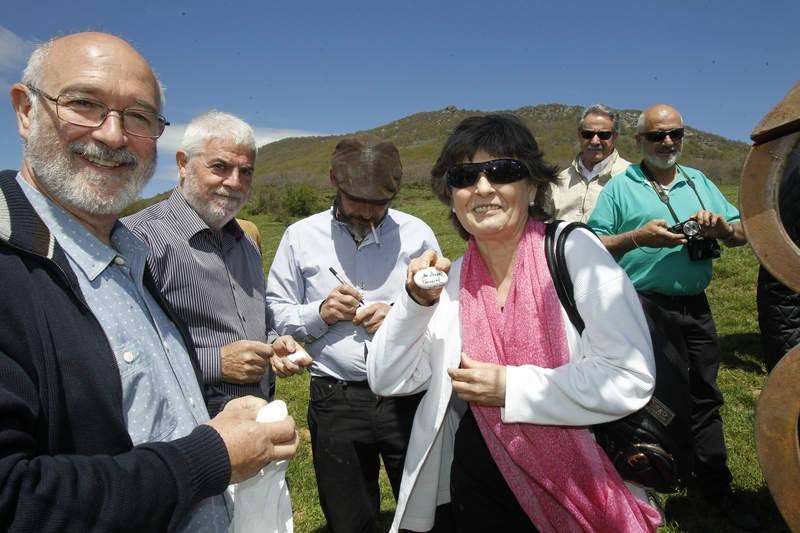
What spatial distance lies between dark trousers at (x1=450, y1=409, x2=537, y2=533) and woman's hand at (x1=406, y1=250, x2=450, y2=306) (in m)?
0.58

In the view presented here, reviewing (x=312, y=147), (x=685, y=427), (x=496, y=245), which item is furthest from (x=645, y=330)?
(x=312, y=147)

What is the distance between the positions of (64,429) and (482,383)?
131 centimetres

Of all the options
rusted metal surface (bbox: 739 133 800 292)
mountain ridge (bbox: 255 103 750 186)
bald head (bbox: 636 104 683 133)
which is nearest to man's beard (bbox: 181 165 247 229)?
rusted metal surface (bbox: 739 133 800 292)

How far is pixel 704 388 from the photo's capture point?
3762mm

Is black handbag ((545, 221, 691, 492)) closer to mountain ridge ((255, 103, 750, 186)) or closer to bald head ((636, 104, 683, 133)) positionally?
bald head ((636, 104, 683, 133))

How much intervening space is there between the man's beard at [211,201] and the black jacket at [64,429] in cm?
131

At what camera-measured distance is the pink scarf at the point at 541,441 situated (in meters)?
1.92

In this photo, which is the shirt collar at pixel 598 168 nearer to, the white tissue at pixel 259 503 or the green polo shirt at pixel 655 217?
the green polo shirt at pixel 655 217

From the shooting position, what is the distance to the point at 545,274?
204cm


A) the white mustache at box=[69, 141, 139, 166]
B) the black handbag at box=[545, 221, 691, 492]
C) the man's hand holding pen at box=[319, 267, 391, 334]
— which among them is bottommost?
the black handbag at box=[545, 221, 691, 492]

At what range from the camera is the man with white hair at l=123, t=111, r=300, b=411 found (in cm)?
246

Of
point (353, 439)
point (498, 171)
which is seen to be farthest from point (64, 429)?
point (353, 439)

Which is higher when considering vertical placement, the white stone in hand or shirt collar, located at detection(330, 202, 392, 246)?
shirt collar, located at detection(330, 202, 392, 246)

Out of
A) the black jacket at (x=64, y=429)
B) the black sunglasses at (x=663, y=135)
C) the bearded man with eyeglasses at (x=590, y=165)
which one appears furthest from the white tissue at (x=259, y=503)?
the bearded man with eyeglasses at (x=590, y=165)
